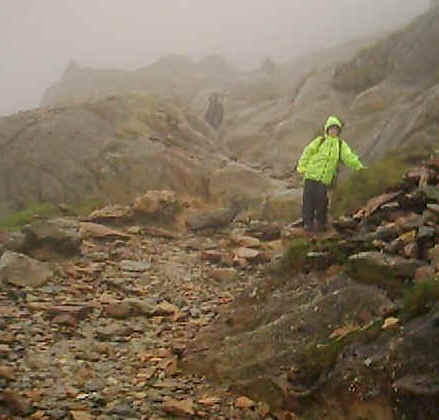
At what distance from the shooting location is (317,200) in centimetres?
1454

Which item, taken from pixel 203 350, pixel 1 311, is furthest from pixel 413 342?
pixel 1 311

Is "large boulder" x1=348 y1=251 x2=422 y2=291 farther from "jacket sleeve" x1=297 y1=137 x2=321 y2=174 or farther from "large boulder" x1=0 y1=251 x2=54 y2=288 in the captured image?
"large boulder" x1=0 y1=251 x2=54 y2=288

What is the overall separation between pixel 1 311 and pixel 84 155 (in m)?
13.4

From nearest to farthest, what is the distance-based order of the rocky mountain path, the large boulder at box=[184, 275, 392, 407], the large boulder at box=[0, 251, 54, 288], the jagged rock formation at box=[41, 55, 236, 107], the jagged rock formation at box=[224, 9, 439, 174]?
the rocky mountain path, the large boulder at box=[184, 275, 392, 407], the large boulder at box=[0, 251, 54, 288], the jagged rock formation at box=[224, 9, 439, 174], the jagged rock formation at box=[41, 55, 236, 107]

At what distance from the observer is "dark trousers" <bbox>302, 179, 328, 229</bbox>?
1451 centimetres

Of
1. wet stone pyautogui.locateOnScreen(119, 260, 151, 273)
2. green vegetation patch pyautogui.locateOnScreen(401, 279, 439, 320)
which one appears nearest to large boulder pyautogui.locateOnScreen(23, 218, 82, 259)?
wet stone pyautogui.locateOnScreen(119, 260, 151, 273)

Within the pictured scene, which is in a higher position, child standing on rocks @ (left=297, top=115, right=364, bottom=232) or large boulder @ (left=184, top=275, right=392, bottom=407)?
child standing on rocks @ (left=297, top=115, right=364, bottom=232)

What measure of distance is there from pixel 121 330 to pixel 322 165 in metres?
6.74

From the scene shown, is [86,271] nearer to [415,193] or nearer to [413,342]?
[415,193]

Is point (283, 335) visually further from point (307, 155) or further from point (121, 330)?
point (307, 155)

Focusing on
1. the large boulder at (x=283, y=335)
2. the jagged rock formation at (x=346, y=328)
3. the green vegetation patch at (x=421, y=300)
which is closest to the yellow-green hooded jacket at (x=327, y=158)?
the jagged rock formation at (x=346, y=328)

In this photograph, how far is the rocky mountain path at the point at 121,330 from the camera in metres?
7.41

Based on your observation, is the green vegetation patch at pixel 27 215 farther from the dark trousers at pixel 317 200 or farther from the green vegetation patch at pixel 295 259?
the green vegetation patch at pixel 295 259

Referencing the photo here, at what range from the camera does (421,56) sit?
2817cm
